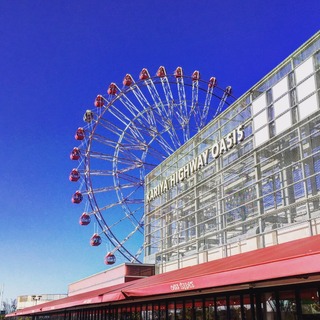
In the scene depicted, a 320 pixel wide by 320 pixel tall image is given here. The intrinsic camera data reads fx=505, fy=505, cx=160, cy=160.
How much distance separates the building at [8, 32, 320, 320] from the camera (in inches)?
372

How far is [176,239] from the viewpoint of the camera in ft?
66.7

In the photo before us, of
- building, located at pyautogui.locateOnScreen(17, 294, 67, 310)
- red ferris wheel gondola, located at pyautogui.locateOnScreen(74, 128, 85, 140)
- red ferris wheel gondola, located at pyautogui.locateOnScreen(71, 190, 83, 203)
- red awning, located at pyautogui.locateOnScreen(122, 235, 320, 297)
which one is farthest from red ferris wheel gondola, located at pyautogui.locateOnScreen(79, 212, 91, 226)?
building, located at pyautogui.locateOnScreen(17, 294, 67, 310)

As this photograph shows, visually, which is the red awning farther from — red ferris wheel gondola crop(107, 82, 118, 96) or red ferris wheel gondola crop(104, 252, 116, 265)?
red ferris wheel gondola crop(107, 82, 118, 96)

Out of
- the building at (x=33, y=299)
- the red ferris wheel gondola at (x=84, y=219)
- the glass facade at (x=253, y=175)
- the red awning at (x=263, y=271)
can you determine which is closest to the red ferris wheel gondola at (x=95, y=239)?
the red ferris wheel gondola at (x=84, y=219)

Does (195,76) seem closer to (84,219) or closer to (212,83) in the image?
(212,83)

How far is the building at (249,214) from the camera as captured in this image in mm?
9453

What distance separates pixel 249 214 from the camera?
15.2 metres

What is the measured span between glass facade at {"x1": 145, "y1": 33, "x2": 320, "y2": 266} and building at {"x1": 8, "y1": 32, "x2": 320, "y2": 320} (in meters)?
0.03

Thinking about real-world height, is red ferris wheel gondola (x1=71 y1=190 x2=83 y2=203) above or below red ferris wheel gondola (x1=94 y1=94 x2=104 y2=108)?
below

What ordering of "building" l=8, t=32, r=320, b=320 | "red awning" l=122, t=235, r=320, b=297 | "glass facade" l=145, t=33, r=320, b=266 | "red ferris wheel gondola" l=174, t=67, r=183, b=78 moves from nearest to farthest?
"red awning" l=122, t=235, r=320, b=297 → "building" l=8, t=32, r=320, b=320 → "glass facade" l=145, t=33, r=320, b=266 → "red ferris wheel gondola" l=174, t=67, r=183, b=78

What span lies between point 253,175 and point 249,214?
3.88ft

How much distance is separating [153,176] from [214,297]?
11.9 meters

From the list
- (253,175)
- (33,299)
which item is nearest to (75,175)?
(253,175)

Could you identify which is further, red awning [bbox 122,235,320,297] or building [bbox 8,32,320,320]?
building [bbox 8,32,320,320]
